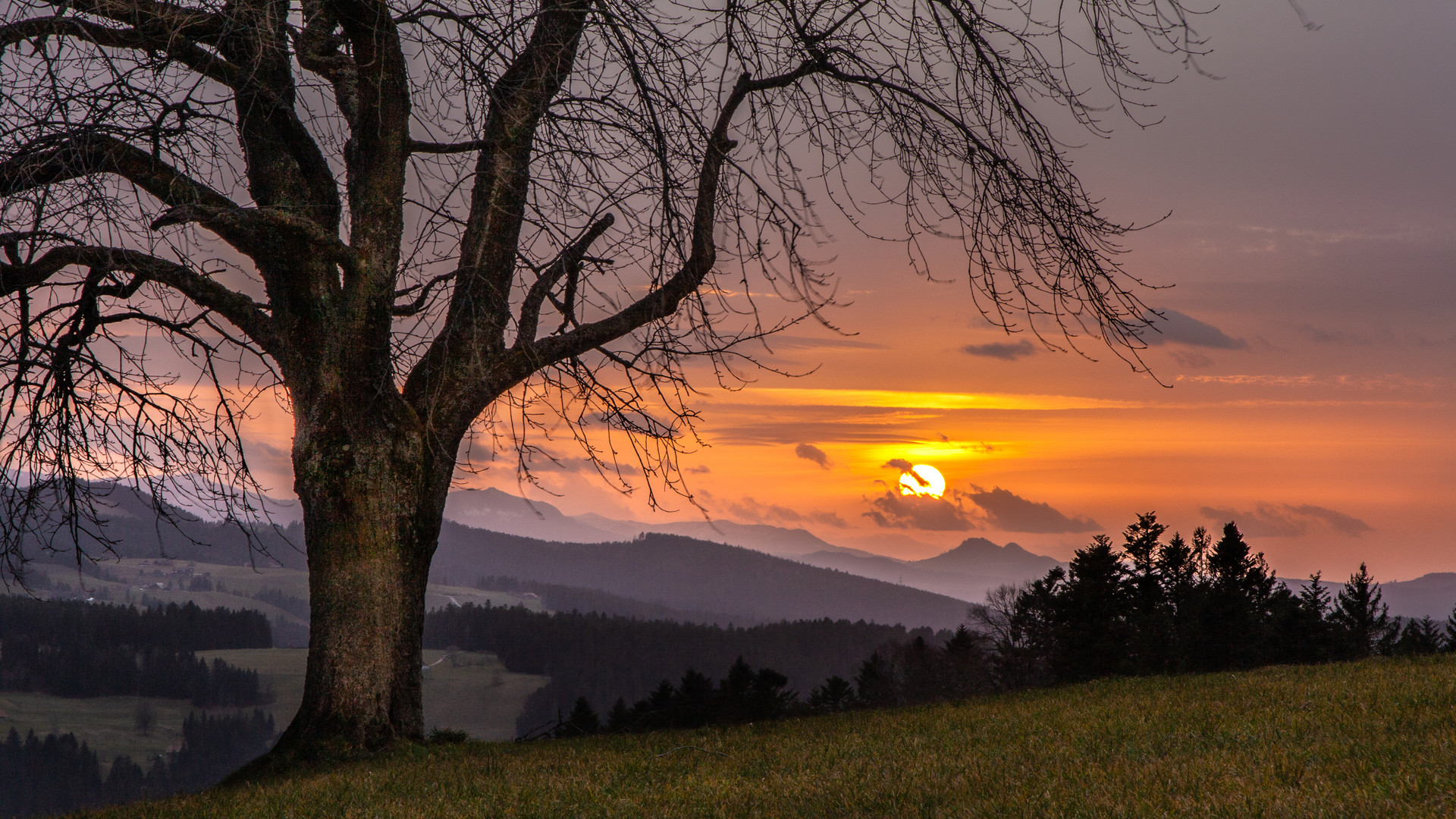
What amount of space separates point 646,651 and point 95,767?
307ft

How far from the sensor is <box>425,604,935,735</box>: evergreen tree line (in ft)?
497

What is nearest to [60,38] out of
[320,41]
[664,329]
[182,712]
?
[320,41]

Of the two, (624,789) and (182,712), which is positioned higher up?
(624,789)

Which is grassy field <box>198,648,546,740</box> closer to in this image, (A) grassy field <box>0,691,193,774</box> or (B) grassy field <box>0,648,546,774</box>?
(B) grassy field <box>0,648,546,774</box>

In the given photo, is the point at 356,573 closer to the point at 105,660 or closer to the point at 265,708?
the point at 265,708

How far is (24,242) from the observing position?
9406 millimetres

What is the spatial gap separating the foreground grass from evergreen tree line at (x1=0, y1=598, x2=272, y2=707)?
19928 cm

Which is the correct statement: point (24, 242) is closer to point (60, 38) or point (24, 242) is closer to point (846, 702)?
point (60, 38)

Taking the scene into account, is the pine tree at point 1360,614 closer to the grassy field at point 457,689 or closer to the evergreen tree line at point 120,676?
the grassy field at point 457,689

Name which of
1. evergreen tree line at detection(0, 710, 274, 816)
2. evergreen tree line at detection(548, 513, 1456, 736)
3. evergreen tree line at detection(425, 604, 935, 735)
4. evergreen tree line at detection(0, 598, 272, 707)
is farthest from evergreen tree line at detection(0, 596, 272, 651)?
evergreen tree line at detection(548, 513, 1456, 736)

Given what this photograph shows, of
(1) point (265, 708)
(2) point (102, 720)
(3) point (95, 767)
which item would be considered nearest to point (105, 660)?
(2) point (102, 720)

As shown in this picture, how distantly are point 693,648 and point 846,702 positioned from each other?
393 ft

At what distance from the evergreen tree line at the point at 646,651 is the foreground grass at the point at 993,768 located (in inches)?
5357

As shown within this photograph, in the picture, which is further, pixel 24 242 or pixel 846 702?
pixel 846 702
